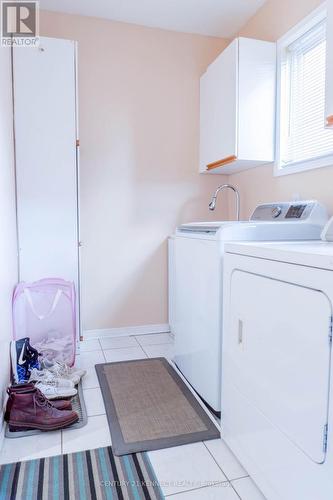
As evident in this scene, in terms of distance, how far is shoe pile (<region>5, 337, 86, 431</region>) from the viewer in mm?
1642

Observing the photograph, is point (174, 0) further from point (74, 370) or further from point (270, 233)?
point (74, 370)

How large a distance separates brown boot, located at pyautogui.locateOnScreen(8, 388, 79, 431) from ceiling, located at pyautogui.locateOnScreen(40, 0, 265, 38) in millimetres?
2713

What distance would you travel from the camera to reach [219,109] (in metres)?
2.64

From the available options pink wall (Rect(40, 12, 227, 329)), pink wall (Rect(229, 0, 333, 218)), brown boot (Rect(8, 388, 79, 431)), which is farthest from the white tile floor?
pink wall (Rect(229, 0, 333, 218))

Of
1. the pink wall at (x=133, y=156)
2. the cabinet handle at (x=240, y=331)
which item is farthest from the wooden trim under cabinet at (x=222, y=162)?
the cabinet handle at (x=240, y=331)

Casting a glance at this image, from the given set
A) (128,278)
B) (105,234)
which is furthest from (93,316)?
(105,234)

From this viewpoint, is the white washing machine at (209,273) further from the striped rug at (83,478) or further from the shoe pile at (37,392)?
the shoe pile at (37,392)

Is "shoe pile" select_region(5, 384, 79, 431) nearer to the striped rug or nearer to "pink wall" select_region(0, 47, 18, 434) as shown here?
"pink wall" select_region(0, 47, 18, 434)

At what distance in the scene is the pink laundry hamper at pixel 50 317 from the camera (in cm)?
230

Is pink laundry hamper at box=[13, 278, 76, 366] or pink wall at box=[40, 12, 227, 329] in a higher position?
pink wall at box=[40, 12, 227, 329]

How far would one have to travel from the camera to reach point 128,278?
3014mm

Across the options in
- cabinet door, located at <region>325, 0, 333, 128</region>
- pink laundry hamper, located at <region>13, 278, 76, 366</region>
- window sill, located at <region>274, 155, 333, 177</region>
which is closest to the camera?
cabinet door, located at <region>325, 0, 333, 128</region>

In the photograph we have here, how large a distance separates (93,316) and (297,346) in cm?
217

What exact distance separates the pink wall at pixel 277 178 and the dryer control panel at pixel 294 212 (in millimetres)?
116
